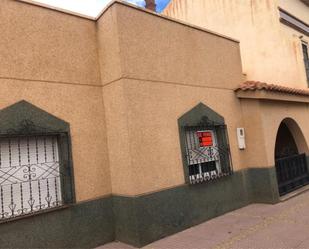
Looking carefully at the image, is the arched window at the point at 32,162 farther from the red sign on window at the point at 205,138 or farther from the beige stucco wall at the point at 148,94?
the red sign on window at the point at 205,138

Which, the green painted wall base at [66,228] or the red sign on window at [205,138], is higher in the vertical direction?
the red sign on window at [205,138]

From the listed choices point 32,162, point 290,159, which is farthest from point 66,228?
point 290,159

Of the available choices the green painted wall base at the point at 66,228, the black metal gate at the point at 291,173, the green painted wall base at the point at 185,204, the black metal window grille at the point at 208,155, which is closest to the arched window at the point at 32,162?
the green painted wall base at the point at 66,228

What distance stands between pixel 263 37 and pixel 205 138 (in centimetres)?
578

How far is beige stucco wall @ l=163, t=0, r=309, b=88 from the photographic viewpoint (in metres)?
11.4

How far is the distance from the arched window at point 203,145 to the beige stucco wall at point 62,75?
1814 mm

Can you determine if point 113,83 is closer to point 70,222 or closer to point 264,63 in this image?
point 70,222

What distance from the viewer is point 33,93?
18.1 feet

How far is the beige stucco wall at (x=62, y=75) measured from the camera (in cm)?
538

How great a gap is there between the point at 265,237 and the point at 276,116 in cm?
432

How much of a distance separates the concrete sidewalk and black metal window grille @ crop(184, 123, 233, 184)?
3.26ft

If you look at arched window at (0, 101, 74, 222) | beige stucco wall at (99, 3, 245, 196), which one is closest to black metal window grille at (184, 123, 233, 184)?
beige stucco wall at (99, 3, 245, 196)

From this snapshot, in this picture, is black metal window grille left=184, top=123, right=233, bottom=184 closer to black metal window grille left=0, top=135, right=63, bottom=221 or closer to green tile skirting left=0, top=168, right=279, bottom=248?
green tile skirting left=0, top=168, right=279, bottom=248

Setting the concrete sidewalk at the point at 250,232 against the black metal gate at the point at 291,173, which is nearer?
the concrete sidewalk at the point at 250,232
